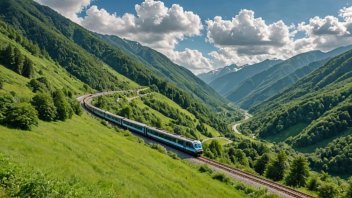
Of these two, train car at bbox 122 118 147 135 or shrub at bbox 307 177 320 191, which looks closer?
shrub at bbox 307 177 320 191

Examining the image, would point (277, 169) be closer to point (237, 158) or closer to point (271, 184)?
point (271, 184)

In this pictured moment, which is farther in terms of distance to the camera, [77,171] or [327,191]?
[327,191]

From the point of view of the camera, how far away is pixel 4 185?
645 inches

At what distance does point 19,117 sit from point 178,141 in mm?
38042

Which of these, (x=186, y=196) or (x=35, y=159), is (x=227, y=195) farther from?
(x=35, y=159)

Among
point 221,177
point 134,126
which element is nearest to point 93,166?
point 221,177

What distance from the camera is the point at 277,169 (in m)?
62.2

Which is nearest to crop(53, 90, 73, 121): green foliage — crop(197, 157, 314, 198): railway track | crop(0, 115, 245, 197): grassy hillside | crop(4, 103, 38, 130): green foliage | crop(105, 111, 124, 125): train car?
crop(0, 115, 245, 197): grassy hillside

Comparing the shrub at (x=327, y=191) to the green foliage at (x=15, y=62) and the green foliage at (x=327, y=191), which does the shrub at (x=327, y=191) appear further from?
the green foliage at (x=15, y=62)

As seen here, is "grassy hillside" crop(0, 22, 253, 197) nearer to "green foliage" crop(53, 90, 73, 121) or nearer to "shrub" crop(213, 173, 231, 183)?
"shrub" crop(213, 173, 231, 183)

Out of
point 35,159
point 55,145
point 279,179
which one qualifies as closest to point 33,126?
point 55,145

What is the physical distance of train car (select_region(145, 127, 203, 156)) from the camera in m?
61.7

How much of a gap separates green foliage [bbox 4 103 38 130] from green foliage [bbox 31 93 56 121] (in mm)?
6434

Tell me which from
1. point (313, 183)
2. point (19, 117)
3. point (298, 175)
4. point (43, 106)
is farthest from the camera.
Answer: point (298, 175)
